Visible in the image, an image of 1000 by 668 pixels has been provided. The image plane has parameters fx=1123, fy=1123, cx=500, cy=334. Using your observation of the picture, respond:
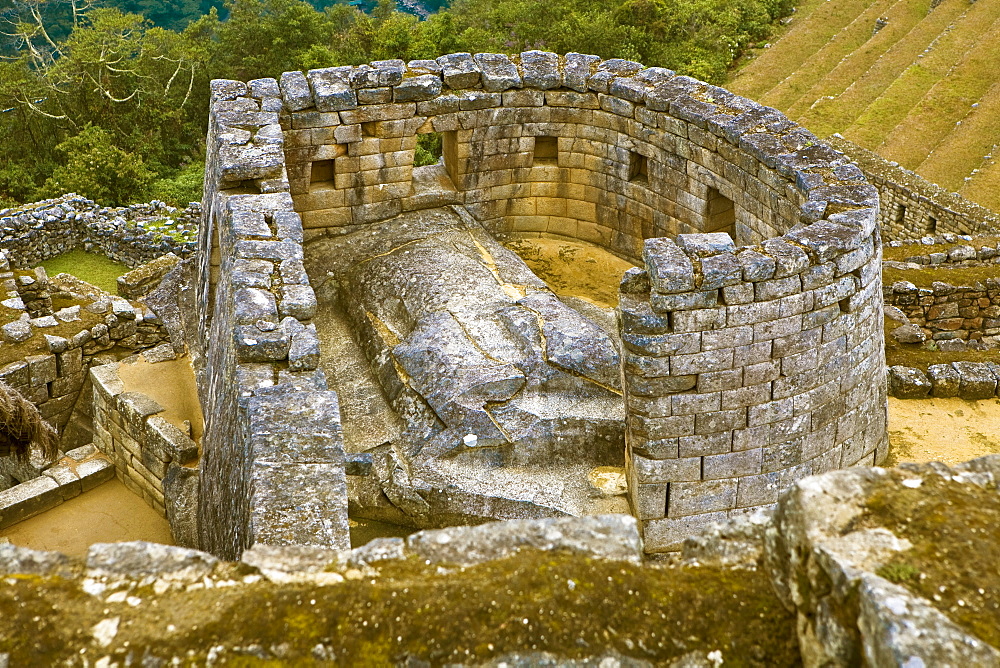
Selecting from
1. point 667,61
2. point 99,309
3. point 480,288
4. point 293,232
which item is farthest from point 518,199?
point 667,61

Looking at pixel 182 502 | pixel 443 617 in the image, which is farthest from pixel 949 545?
pixel 182 502

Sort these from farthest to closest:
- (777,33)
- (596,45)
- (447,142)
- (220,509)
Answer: (777,33) → (596,45) → (447,142) → (220,509)

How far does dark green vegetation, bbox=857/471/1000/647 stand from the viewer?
4.18 m

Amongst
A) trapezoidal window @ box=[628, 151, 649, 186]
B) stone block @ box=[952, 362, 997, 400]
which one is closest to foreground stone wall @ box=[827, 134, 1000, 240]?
stone block @ box=[952, 362, 997, 400]

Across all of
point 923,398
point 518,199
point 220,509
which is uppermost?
point 518,199

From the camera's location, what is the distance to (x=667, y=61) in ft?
106

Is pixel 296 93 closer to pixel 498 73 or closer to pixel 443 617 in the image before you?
pixel 498 73

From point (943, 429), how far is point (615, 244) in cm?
455

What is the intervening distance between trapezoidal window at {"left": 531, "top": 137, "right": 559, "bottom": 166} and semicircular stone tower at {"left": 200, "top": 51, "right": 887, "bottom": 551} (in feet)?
0.11

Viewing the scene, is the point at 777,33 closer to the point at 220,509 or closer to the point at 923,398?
the point at 923,398

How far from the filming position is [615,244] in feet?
47.7

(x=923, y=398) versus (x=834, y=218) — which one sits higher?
(x=834, y=218)

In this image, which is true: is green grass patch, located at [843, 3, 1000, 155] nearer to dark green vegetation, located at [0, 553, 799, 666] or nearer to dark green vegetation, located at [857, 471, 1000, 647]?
dark green vegetation, located at [857, 471, 1000, 647]

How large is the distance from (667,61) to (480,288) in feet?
71.3
